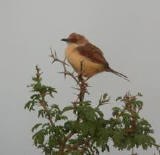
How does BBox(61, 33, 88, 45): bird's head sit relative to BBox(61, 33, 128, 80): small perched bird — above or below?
above

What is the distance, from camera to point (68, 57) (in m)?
3.89

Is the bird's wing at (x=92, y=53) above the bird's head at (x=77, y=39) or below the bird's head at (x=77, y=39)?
below

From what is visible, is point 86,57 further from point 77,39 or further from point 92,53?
point 77,39

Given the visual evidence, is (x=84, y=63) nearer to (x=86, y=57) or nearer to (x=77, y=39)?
(x=86, y=57)

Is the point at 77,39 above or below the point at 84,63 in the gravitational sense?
above

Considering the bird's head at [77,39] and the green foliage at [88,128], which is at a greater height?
the bird's head at [77,39]

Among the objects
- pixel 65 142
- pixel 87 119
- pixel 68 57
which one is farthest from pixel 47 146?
pixel 68 57

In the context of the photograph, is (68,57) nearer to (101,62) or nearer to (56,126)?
(101,62)

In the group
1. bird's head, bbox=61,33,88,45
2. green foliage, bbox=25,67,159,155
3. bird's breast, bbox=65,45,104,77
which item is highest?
bird's head, bbox=61,33,88,45

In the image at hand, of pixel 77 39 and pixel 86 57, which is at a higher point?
pixel 77 39

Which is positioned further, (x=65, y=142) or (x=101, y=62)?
(x=101, y=62)

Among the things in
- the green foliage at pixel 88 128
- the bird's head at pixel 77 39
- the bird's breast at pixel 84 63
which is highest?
the bird's head at pixel 77 39

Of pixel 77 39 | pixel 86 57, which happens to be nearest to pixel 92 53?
pixel 86 57

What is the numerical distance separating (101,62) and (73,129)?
39.0 inches
